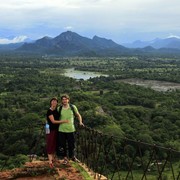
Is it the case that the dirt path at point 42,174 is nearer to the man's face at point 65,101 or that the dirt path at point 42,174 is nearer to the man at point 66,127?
the man at point 66,127

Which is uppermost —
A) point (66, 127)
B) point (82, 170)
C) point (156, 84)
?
point (66, 127)

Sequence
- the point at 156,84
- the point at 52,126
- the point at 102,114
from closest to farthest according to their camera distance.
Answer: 1. the point at 52,126
2. the point at 102,114
3. the point at 156,84

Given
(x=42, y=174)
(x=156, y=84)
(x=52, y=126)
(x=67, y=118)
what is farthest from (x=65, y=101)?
(x=156, y=84)

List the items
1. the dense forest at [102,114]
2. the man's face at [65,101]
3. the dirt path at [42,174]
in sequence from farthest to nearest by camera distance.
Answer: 1. the dense forest at [102,114]
2. the man's face at [65,101]
3. the dirt path at [42,174]

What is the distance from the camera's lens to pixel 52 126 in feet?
28.1

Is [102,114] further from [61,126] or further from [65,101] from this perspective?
[65,101]

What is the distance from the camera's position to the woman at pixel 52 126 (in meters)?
8.35

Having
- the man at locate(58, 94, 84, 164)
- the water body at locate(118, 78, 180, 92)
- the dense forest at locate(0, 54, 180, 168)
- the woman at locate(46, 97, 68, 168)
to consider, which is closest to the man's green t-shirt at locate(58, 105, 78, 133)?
the man at locate(58, 94, 84, 164)

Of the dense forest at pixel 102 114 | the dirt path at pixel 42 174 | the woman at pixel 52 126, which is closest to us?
the dirt path at pixel 42 174

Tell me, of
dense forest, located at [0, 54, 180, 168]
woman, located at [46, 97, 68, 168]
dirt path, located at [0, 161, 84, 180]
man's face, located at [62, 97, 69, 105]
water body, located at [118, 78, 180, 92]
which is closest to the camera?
dirt path, located at [0, 161, 84, 180]

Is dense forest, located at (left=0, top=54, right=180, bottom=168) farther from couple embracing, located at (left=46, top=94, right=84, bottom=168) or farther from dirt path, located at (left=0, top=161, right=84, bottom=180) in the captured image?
dirt path, located at (left=0, top=161, right=84, bottom=180)

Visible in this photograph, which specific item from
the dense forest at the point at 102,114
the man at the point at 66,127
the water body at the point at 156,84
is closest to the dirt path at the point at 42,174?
the man at the point at 66,127

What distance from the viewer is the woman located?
835 cm

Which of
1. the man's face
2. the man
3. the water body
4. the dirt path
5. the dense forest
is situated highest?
the man's face
